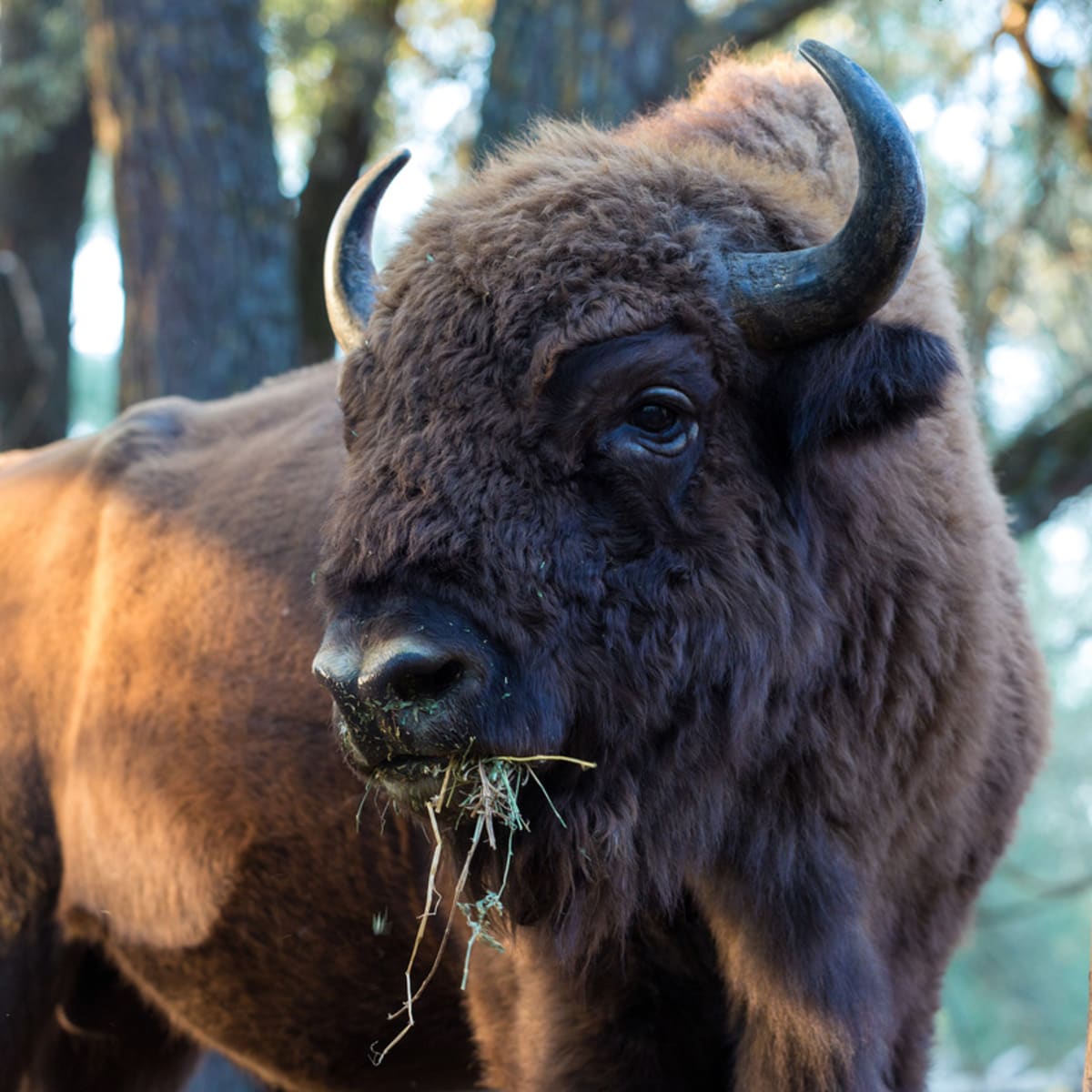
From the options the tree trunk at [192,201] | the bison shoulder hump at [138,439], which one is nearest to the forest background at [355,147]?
the tree trunk at [192,201]

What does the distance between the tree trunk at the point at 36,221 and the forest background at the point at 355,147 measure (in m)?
0.02

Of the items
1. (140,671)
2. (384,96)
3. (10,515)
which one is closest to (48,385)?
Result: (384,96)

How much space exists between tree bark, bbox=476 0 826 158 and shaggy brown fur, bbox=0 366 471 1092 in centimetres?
294

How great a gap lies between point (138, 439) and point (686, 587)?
10.0ft

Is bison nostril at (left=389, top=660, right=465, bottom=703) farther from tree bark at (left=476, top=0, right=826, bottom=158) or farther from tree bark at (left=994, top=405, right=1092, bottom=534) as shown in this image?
tree bark at (left=994, top=405, right=1092, bottom=534)

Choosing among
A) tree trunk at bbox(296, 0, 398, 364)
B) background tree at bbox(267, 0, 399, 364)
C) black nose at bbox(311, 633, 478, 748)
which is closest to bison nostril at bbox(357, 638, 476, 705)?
black nose at bbox(311, 633, 478, 748)

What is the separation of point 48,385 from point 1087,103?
333 inches

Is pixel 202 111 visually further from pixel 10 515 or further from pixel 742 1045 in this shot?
pixel 742 1045

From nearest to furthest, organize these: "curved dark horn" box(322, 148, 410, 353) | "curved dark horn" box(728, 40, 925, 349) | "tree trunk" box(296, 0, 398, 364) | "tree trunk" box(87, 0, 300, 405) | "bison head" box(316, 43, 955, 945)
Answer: "bison head" box(316, 43, 955, 945) < "curved dark horn" box(728, 40, 925, 349) < "curved dark horn" box(322, 148, 410, 353) < "tree trunk" box(87, 0, 300, 405) < "tree trunk" box(296, 0, 398, 364)

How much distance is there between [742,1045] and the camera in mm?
3818

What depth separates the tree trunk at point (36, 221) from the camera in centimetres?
1170

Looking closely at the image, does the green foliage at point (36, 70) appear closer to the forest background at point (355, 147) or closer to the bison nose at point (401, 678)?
the forest background at point (355, 147)

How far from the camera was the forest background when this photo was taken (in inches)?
319

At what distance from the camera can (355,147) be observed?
11.5 meters
